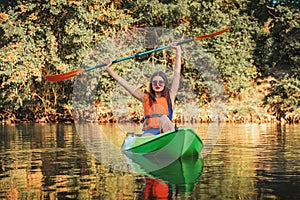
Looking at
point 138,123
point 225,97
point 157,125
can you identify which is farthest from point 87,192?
point 225,97

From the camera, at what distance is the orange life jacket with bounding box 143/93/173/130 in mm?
9281

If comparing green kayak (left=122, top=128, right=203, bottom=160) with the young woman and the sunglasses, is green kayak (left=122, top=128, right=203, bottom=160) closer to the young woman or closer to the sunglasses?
the young woman

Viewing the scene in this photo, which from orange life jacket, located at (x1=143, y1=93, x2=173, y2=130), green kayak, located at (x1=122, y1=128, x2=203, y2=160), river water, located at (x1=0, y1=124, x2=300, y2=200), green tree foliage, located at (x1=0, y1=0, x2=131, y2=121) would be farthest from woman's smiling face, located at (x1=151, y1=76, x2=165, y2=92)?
green tree foliage, located at (x1=0, y1=0, x2=131, y2=121)

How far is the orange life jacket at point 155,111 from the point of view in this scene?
30.5ft

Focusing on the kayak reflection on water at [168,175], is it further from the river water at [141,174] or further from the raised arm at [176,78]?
the raised arm at [176,78]

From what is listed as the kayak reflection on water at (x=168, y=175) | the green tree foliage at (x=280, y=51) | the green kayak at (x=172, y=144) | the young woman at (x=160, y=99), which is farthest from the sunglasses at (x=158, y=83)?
the green tree foliage at (x=280, y=51)

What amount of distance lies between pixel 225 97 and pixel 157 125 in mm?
12359

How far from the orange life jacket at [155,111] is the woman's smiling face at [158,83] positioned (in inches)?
5.2

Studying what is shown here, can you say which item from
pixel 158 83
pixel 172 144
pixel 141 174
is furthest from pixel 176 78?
pixel 141 174

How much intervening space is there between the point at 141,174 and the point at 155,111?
2.30 meters

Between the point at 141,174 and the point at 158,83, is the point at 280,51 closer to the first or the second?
the point at 158,83

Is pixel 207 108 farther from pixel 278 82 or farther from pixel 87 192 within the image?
pixel 87 192

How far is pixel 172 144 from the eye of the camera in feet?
28.2

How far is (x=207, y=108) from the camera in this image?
21.2 metres
